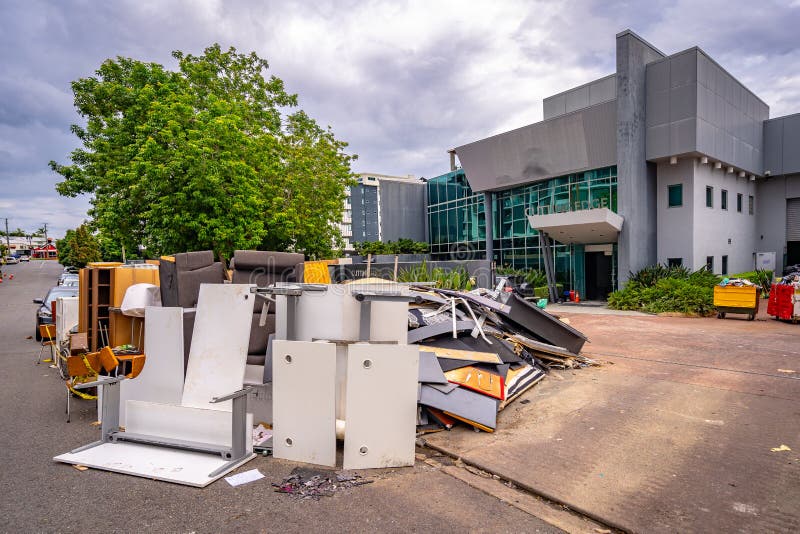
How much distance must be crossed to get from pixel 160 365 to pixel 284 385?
1699mm

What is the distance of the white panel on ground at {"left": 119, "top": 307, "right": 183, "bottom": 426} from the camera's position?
4555mm

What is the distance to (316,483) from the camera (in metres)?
3.51

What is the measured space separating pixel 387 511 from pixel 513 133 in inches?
857

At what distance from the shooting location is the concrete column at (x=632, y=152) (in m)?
17.7

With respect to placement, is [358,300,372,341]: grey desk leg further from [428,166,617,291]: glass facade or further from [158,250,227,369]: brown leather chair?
[428,166,617,291]: glass facade

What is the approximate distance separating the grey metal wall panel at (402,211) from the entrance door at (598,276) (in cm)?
1600

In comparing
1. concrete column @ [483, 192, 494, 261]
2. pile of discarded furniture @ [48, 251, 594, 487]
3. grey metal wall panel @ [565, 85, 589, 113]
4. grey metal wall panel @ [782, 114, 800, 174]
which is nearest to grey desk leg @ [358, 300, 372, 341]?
pile of discarded furniture @ [48, 251, 594, 487]

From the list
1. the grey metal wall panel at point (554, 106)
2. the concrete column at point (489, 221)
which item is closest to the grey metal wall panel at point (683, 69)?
the grey metal wall panel at point (554, 106)

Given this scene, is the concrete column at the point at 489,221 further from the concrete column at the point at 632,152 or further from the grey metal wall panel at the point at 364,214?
the grey metal wall panel at the point at 364,214

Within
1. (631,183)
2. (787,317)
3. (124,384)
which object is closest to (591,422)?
(124,384)

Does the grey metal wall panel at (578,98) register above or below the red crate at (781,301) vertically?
above

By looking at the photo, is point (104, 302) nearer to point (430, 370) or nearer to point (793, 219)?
point (430, 370)

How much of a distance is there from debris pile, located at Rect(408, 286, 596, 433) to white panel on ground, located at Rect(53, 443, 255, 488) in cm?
201

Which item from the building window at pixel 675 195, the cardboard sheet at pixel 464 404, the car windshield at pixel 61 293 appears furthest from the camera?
the building window at pixel 675 195
